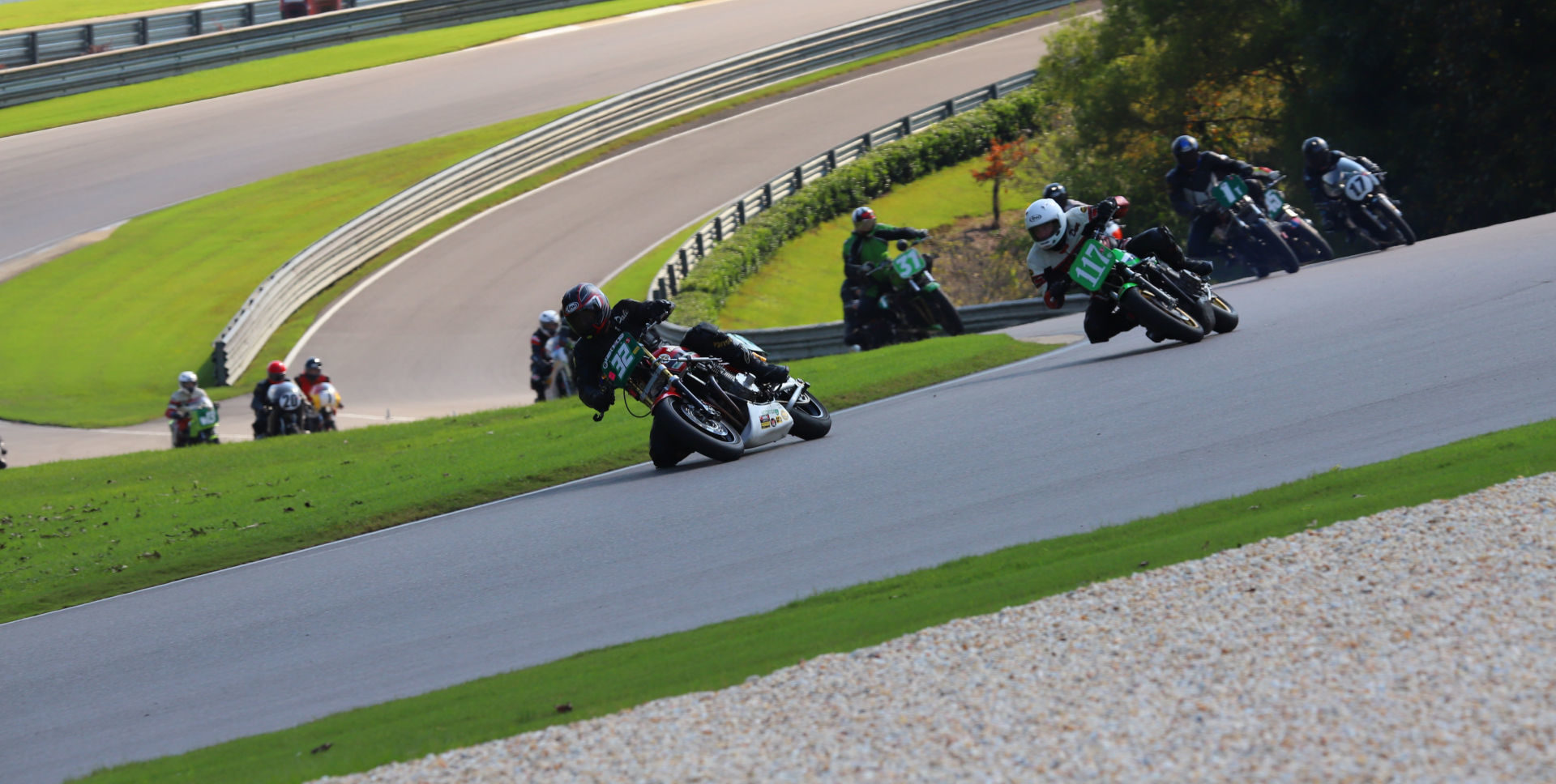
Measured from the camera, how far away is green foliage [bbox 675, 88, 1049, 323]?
33594 millimetres

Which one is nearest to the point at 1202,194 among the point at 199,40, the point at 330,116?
the point at 330,116

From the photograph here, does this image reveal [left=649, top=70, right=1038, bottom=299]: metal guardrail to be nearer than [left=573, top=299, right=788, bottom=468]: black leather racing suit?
No

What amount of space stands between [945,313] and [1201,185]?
149 inches

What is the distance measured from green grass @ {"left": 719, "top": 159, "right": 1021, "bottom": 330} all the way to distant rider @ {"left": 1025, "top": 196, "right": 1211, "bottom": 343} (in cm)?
1706

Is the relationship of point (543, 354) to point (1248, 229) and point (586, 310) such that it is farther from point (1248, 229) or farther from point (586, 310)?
point (586, 310)

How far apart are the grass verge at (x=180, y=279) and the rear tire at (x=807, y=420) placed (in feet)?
64.5

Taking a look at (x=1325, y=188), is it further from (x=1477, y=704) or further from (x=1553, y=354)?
(x=1477, y=704)

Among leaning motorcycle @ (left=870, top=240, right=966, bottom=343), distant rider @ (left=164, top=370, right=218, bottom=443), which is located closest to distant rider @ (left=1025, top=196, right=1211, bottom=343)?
leaning motorcycle @ (left=870, top=240, right=966, bottom=343)

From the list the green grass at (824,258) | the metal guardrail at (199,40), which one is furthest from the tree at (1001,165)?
the metal guardrail at (199,40)

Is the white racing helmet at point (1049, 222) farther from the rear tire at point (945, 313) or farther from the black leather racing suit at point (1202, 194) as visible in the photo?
the rear tire at point (945, 313)

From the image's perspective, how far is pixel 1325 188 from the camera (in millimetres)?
19547

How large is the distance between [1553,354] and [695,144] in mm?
38064

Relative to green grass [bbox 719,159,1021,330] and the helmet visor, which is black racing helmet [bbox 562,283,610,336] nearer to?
the helmet visor

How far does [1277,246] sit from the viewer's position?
18734 mm
